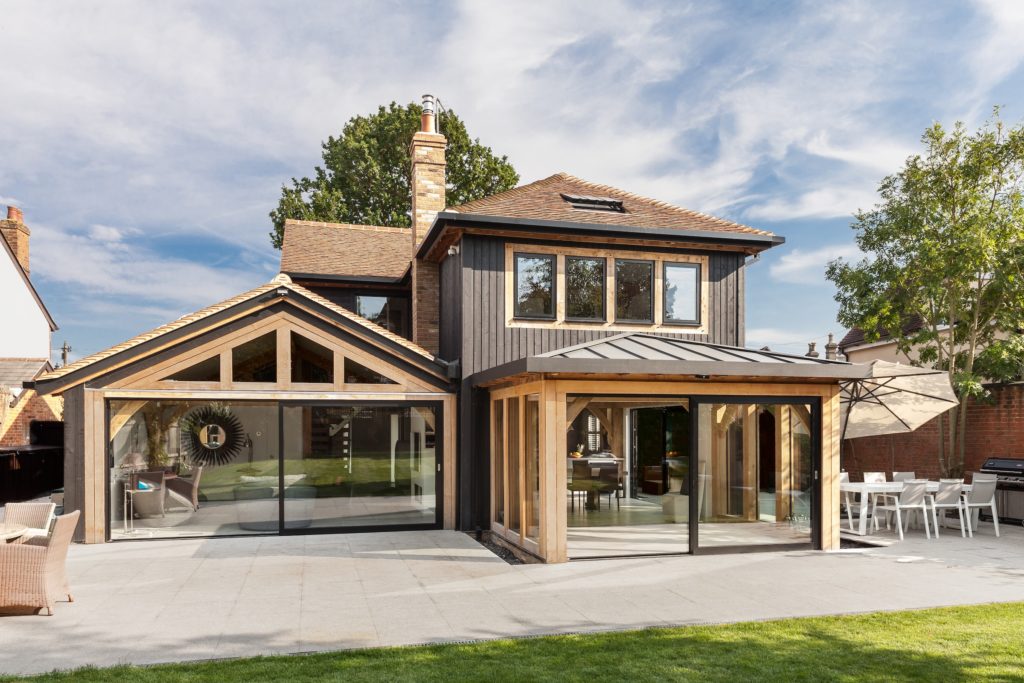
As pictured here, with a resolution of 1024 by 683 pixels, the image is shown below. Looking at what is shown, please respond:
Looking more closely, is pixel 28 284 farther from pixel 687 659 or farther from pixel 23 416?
pixel 687 659

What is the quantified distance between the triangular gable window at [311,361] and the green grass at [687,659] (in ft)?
22.8

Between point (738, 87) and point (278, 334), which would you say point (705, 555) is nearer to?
point (278, 334)

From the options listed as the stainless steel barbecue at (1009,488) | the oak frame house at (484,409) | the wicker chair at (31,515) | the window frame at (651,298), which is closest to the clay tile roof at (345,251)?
the oak frame house at (484,409)

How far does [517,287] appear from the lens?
1250 cm

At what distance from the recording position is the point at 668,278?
1312cm

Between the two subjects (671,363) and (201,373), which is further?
(201,373)

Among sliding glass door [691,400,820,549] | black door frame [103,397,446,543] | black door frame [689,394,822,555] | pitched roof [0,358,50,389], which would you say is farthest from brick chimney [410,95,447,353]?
pitched roof [0,358,50,389]

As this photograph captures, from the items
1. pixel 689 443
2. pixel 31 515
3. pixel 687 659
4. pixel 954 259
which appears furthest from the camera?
pixel 954 259

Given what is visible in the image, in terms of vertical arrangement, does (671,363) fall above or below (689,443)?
above

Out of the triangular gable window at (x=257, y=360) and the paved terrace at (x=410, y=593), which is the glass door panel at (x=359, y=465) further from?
the paved terrace at (x=410, y=593)

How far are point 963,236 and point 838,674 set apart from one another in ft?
37.0

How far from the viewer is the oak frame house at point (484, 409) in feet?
35.5

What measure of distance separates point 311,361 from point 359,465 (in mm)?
1972

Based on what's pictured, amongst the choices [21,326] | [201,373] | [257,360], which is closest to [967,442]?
[257,360]
